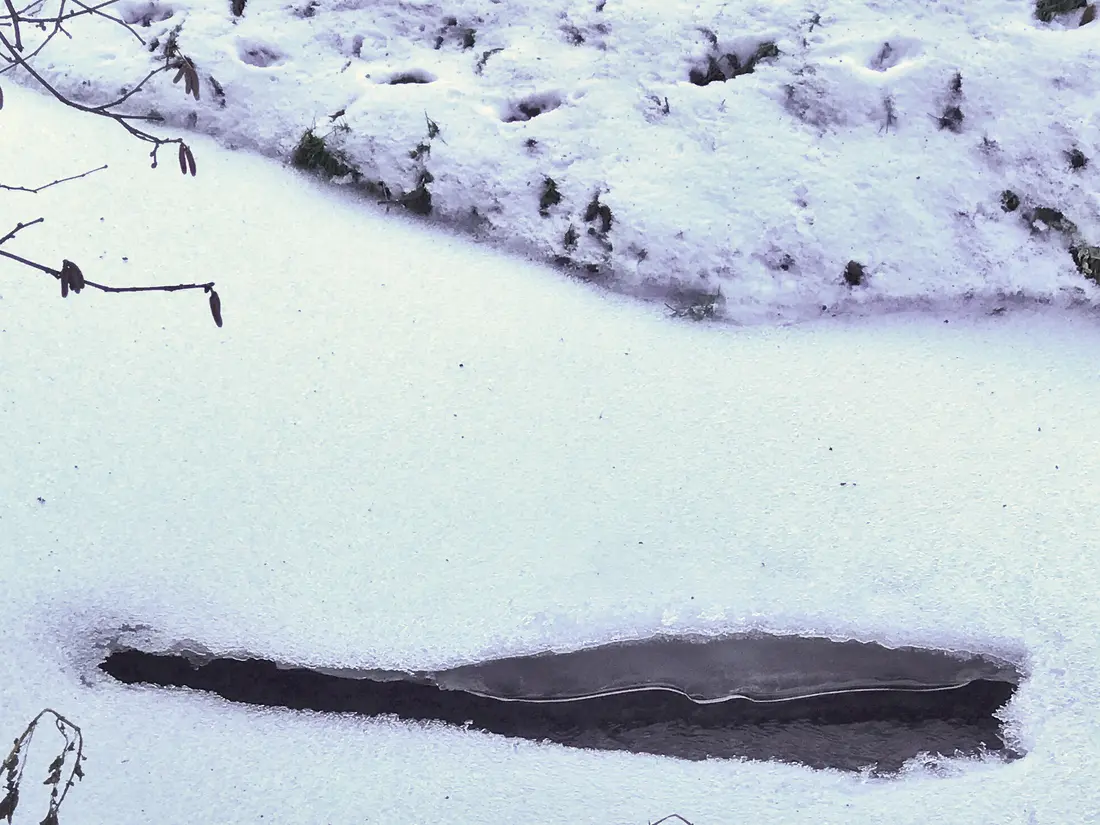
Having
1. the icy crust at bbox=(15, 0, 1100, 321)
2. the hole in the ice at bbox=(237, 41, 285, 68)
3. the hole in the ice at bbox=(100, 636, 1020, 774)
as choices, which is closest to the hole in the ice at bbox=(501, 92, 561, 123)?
the icy crust at bbox=(15, 0, 1100, 321)

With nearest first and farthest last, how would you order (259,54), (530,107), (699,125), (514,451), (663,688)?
(663,688) → (514,451) → (699,125) → (530,107) → (259,54)

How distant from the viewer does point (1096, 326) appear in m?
3.81

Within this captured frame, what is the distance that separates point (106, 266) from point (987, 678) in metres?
4.23

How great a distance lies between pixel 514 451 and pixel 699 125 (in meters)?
1.77

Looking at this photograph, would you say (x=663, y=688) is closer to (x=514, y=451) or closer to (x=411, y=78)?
(x=514, y=451)

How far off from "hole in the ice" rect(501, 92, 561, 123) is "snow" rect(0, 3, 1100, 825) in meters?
0.07

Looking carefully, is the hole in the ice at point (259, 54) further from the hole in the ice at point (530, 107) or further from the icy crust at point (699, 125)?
the hole in the ice at point (530, 107)

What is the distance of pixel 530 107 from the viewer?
4.15 metres

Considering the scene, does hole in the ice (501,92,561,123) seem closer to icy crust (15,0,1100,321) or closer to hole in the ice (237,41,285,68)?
icy crust (15,0,1100,321)

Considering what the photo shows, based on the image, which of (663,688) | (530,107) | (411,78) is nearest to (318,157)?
(411,78)

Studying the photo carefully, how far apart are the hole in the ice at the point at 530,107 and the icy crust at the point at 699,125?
0.01m

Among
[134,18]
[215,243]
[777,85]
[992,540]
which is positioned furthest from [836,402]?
[134,18]

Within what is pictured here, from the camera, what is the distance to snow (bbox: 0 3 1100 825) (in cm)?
336

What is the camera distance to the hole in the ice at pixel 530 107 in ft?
13.5
